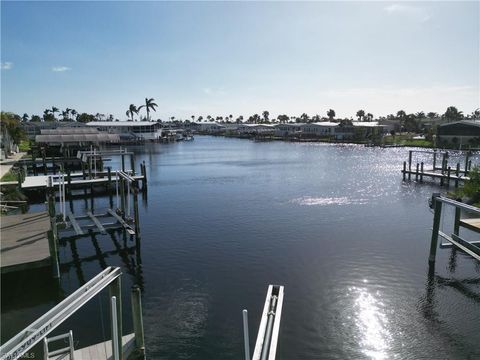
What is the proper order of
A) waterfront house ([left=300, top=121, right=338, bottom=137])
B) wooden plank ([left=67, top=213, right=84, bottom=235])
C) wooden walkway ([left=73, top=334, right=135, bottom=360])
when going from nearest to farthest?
wooden walkway ([left=73, top=334, right=135, bottom=360]), wooden plank ([left=67, top=213, right=84, bottom=235]), waterfront house ([left=300, top=121, right=338, bottom=137])

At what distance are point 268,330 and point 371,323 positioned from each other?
9521mm

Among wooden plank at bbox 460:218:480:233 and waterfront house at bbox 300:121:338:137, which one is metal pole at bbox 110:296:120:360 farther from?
waterfront house at bbox 300:121:338:137

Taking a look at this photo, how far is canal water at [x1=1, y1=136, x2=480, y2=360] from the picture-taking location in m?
12.8

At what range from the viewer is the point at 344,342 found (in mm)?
12781

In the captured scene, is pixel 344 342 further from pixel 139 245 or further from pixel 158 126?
pixel 158 126

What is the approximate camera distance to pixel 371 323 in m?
13.8

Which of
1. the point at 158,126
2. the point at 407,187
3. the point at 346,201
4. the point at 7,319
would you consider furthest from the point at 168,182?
the point at 158,126

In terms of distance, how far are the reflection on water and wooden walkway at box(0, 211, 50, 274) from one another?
13179 millimetres

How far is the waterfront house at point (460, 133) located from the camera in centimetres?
8862

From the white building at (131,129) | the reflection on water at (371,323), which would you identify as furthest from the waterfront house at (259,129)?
the reflection on water at (371,323)

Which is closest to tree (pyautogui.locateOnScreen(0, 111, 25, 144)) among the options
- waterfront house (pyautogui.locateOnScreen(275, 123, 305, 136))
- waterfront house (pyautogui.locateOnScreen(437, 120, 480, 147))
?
waterfront house (pyautogui.locateOnScreen(437, 120, 480, 147))

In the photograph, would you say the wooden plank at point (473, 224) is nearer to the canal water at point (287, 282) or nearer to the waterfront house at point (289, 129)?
the canal water at point (287, 282)

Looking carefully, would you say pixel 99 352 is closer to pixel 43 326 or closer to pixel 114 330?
pixel 114 330

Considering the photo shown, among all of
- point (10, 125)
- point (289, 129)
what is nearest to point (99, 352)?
point (10, 125)
